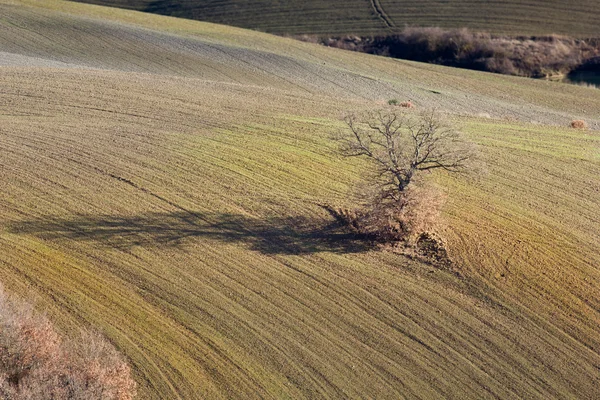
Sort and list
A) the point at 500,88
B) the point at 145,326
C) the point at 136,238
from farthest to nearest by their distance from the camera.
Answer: the point at 500,88
the point at 136,238
the point at 145,326

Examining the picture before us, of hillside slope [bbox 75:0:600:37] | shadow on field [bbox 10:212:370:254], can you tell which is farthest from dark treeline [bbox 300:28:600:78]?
shadow on field [bbox 10:212:370:254]

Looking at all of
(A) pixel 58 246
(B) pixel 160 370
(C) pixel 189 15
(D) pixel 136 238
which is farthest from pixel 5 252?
(C) pixel 189 15

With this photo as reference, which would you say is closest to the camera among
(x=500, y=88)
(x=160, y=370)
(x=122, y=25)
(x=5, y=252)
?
(x=160, y=370)

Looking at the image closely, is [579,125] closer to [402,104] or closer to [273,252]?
[402,104]

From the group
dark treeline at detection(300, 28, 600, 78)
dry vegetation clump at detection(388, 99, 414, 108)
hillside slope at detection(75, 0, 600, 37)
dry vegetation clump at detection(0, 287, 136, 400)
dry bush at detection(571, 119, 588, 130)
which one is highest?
hillside slope at detection(75, 0, 600, 37)

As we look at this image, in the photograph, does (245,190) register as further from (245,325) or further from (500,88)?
(500,88)

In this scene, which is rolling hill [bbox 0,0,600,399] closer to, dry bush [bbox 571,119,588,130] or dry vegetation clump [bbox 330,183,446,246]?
dry vegetation clump [bbox 330,183,446,246]
